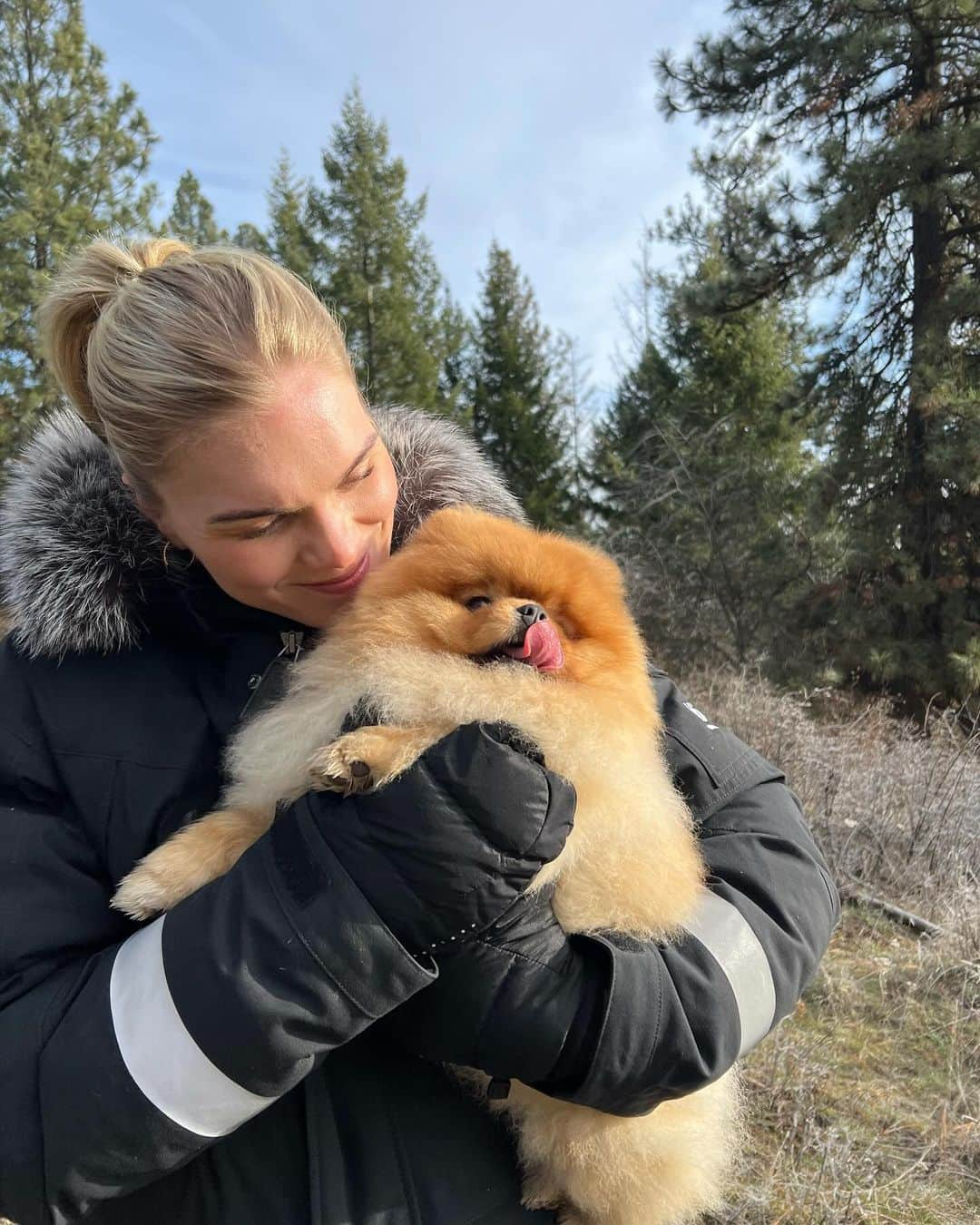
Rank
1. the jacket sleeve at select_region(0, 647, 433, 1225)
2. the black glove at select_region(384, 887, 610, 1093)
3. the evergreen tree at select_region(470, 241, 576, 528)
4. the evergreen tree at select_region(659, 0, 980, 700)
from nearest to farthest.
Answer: the jacket sleeve at select_region(0, 647, 433, 1225), the black glove at select_region(384, 887, 610, 1093), the evergreen tree at select_region(659, 0, 980, 700), the evergreen tree at select_region(470, 241, 576, 528)

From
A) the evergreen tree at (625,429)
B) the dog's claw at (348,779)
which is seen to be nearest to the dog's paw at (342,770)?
the dog's claw at (348,779)

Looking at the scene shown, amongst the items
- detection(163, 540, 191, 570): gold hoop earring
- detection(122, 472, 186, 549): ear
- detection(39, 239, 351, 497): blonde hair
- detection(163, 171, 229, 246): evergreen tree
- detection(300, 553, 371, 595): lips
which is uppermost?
detection(163, 171, 229, 246): evergreen tree

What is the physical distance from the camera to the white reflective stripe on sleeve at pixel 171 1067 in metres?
1.25

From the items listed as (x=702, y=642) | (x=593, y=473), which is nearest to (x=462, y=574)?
(x=702, y=642)

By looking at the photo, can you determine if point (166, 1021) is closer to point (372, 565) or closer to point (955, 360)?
point (372, 565)

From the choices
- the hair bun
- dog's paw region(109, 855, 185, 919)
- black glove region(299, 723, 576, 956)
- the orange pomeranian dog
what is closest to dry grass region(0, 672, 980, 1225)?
the orange pomeranian dog

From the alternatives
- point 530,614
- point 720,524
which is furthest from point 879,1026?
point 720,524

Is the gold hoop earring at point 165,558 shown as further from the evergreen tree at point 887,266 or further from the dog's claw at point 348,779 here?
the evergreen tree at point 887,266

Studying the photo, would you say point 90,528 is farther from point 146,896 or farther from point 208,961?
point 208,961

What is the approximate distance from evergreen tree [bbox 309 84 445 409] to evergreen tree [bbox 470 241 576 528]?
558 centimetres

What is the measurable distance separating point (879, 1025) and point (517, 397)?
24888mm

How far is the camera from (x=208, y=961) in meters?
1.28

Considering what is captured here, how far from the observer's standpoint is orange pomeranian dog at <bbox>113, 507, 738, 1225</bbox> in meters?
1.56

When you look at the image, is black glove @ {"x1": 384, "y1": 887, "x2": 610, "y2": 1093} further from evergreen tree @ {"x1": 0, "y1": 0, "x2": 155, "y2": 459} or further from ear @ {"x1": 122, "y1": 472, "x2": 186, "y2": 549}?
evergreen tree @ {"x1": 0, "y1": 0, "x2": 155, "y2": 459}
